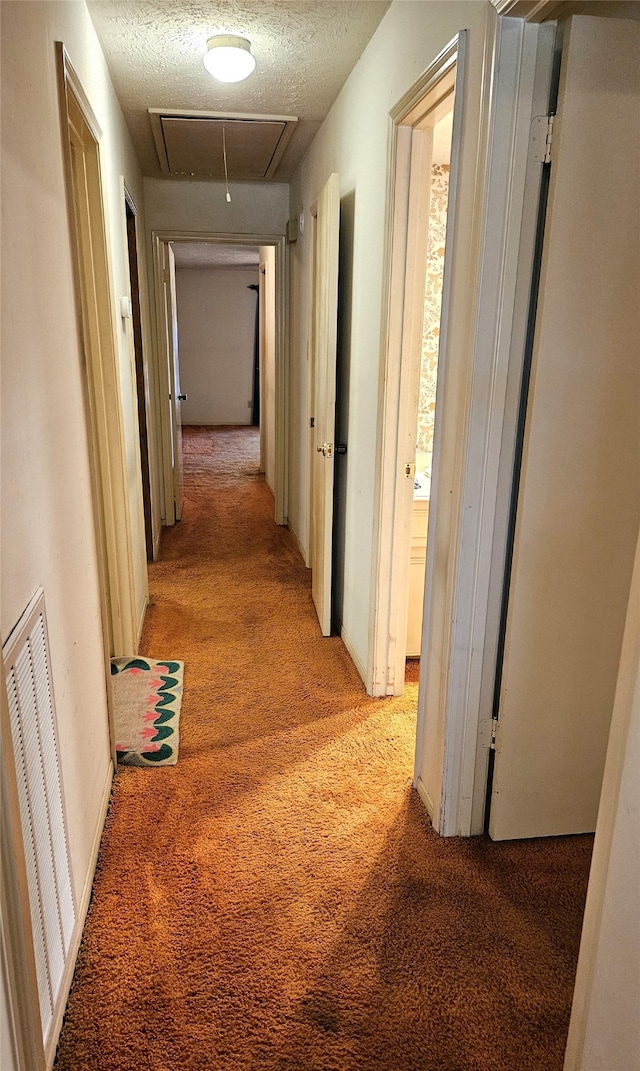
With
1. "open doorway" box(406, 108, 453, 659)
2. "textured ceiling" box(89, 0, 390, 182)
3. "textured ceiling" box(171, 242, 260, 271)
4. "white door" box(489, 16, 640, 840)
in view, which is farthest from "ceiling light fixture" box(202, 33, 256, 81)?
"textured ceiling" box(171, 242, 260, 271)

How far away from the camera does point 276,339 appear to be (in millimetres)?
5176

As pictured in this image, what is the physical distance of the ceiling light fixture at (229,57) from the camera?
2.52 metres

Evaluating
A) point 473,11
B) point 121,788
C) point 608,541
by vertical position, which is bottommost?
point 121,788

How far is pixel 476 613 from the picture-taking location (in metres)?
1.88

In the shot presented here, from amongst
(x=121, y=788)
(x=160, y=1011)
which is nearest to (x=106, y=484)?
(x=121, y=788)

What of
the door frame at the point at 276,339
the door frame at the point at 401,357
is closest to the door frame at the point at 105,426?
the door frame at the point at 401,357

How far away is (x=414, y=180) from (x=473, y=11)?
26.1 inches

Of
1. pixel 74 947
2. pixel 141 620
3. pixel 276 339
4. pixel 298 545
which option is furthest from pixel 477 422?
pixel 276 339

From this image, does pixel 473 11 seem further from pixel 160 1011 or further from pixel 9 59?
pixel 160 1011

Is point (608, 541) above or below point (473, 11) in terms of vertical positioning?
below

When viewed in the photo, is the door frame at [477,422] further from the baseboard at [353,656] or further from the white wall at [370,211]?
the baseboard at [353,656]

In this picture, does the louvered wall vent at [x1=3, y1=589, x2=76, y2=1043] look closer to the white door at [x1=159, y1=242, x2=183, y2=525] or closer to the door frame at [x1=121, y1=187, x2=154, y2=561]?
the door frame at [x1=121, y1=187, x2=154, y2=561]

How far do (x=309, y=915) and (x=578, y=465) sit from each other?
1.30 m

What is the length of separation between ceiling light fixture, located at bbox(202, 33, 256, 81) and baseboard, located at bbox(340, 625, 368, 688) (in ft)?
7.55
